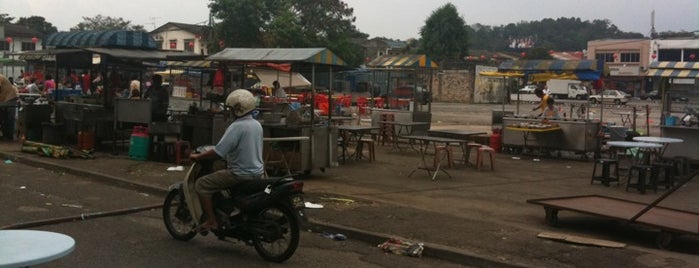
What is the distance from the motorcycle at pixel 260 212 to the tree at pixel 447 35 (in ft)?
222

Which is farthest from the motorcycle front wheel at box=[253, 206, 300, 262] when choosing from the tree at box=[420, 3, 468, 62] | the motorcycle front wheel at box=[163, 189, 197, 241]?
the tree at box=[420, 3, 468, 62]

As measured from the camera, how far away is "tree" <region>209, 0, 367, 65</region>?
174ft

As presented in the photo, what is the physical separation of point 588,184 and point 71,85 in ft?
60.9

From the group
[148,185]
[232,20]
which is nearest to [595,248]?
[148,185]

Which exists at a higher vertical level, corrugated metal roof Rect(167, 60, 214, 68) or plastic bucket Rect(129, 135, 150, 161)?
corrugated metal roof Rect(167, 60, 214, 68)

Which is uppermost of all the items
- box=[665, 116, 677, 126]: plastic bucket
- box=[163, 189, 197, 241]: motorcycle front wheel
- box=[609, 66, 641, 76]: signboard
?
box=[609, 66, 641, 76]: signboard

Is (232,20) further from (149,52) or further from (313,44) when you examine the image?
(149,52)

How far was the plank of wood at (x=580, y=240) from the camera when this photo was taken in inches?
281

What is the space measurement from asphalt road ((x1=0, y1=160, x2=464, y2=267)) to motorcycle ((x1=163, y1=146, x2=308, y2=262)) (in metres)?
0.19

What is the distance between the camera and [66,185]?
35.4ft

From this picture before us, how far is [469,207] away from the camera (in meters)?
9.40

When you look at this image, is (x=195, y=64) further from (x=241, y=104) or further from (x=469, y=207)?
(x=241, y=104)

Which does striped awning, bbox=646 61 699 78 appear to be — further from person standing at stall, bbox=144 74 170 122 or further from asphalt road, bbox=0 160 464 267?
person standing at stall, bbox=144 74 170 122

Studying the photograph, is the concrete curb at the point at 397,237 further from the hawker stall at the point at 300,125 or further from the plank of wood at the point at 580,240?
the hawker stall at the point at 300,125
